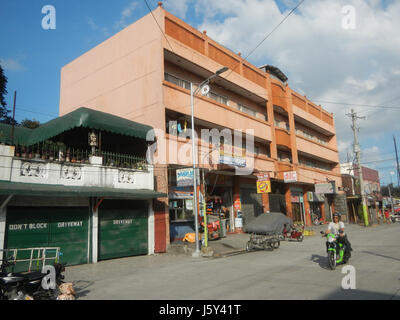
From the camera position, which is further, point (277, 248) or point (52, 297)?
point (277, 248)

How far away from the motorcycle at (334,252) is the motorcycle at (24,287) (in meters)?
7.82

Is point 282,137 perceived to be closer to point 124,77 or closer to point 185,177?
point 124,77

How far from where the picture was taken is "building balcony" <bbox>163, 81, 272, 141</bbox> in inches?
758

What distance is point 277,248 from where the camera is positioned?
16.5 m

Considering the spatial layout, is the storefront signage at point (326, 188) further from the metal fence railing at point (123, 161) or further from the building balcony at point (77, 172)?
the building balcony at point (77, 172)

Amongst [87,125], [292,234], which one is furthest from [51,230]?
[292,234]

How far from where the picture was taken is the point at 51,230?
41.9ft

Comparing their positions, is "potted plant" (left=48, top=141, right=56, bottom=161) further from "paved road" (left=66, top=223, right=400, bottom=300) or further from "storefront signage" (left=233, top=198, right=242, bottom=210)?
"storefront signage" (left=233, top=198, right=242, bottom=210)

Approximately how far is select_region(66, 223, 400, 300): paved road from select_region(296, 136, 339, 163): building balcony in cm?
2180

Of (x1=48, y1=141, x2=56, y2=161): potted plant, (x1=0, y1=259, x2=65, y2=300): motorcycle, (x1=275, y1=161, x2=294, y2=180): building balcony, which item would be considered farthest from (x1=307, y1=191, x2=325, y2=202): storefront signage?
(x1=0, y1=259, x2=65, y2=300): motorcycle

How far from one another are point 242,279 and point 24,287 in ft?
18.1

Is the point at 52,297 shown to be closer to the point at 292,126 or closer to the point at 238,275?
the point at 238,275

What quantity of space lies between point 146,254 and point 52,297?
9.26 m
